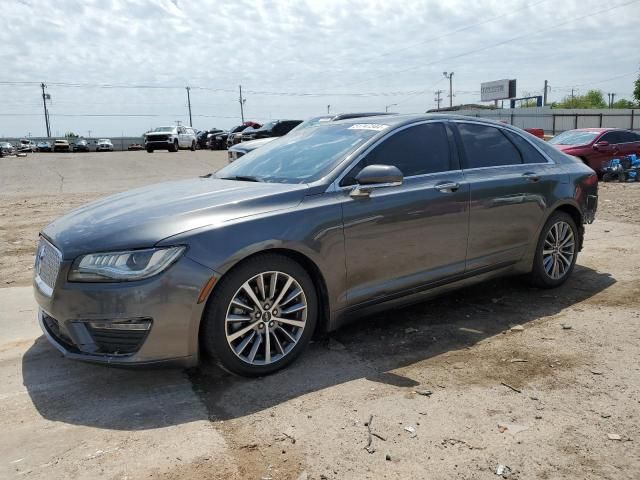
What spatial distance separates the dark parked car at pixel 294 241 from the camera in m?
3.19

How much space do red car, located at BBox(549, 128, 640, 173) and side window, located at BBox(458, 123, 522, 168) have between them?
11.4 meters

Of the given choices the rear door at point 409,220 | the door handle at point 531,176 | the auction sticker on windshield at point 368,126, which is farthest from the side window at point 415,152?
the door handle at point 531,176

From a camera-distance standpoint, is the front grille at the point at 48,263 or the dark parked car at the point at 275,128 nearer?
the front grille at the point at 48,263

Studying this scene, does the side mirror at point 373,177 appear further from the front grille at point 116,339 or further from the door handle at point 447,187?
the front grille at point 116,339

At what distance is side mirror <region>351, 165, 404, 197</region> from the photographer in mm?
3754

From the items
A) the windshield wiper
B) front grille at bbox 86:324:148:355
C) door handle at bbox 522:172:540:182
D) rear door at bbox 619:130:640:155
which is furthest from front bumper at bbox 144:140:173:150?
front grille at bbox 86:324:148:355

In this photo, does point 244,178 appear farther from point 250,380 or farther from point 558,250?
point 558,250

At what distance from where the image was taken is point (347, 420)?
3047mm

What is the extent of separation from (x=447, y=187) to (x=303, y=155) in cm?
114

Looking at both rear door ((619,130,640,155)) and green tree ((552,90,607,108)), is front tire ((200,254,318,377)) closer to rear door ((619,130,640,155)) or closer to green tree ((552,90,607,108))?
rear door ((619,130,640,155))

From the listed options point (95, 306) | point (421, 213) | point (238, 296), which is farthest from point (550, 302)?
point (95, 306)

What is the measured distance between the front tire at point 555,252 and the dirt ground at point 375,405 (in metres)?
0.35

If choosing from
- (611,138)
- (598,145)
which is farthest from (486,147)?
(611,138)

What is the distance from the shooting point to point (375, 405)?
10.5ft
